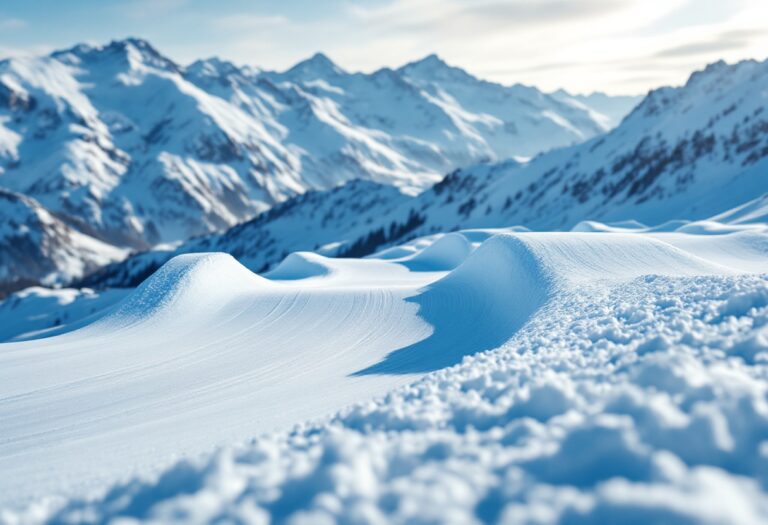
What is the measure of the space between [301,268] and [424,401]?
84.0 ft

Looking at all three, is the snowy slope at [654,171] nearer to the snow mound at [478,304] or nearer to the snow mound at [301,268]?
the snow mound at [301,268]

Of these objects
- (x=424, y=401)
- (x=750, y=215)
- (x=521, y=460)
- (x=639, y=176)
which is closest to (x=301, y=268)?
(x=424, y=401)

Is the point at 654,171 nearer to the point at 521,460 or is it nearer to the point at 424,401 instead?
the point at 424,401

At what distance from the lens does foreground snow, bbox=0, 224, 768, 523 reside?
12.4 ft

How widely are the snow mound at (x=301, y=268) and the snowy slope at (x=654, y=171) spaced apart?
56259mm

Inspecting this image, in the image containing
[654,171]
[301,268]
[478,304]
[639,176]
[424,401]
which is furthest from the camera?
[639,176]

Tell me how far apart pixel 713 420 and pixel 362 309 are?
34.9 feet

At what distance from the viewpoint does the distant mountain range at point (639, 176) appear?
3302 inches

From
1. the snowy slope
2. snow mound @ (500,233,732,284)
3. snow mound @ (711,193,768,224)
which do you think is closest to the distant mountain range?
the snowy slope

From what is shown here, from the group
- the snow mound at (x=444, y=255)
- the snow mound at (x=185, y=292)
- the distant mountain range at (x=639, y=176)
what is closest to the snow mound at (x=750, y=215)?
the distant mountain range at (x=639, y=176)

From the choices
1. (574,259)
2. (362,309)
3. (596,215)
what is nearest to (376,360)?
(362,309)

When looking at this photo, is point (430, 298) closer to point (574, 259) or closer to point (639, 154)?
point (574, 259)

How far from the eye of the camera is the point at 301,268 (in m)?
30.9

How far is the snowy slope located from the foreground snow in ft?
223
